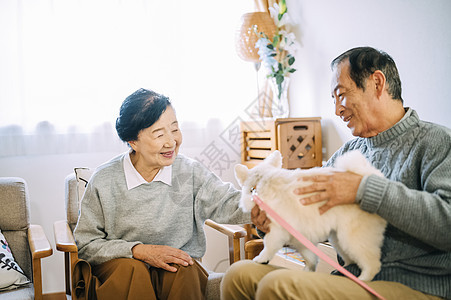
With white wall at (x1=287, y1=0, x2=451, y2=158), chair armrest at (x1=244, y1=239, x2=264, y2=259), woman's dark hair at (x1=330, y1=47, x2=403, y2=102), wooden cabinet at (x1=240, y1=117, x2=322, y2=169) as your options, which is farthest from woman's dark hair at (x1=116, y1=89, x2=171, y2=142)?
white wall at (x1=287, y1=0, x2=451, y2=158)

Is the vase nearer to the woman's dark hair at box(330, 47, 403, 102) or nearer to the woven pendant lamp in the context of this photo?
the woven pendant lamp

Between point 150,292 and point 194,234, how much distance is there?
359 mm

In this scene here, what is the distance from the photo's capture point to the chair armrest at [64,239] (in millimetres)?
1677

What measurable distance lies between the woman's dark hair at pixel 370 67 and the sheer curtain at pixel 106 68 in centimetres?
180

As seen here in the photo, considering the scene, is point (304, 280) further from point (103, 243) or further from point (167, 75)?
point (167, 75)

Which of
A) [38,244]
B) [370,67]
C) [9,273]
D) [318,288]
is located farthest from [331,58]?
[9,273]

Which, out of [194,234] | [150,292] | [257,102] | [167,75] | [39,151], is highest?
[167,75]

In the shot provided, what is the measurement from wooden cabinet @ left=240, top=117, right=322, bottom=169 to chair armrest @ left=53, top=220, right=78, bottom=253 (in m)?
1.29

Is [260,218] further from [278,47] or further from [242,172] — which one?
[278,47]

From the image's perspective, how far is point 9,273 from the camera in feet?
6.21

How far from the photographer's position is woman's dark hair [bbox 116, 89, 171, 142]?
1.69m

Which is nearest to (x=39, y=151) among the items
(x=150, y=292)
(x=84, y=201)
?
(x=84, y=201)

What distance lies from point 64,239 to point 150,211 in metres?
0.42

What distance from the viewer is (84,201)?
5.64 ft
